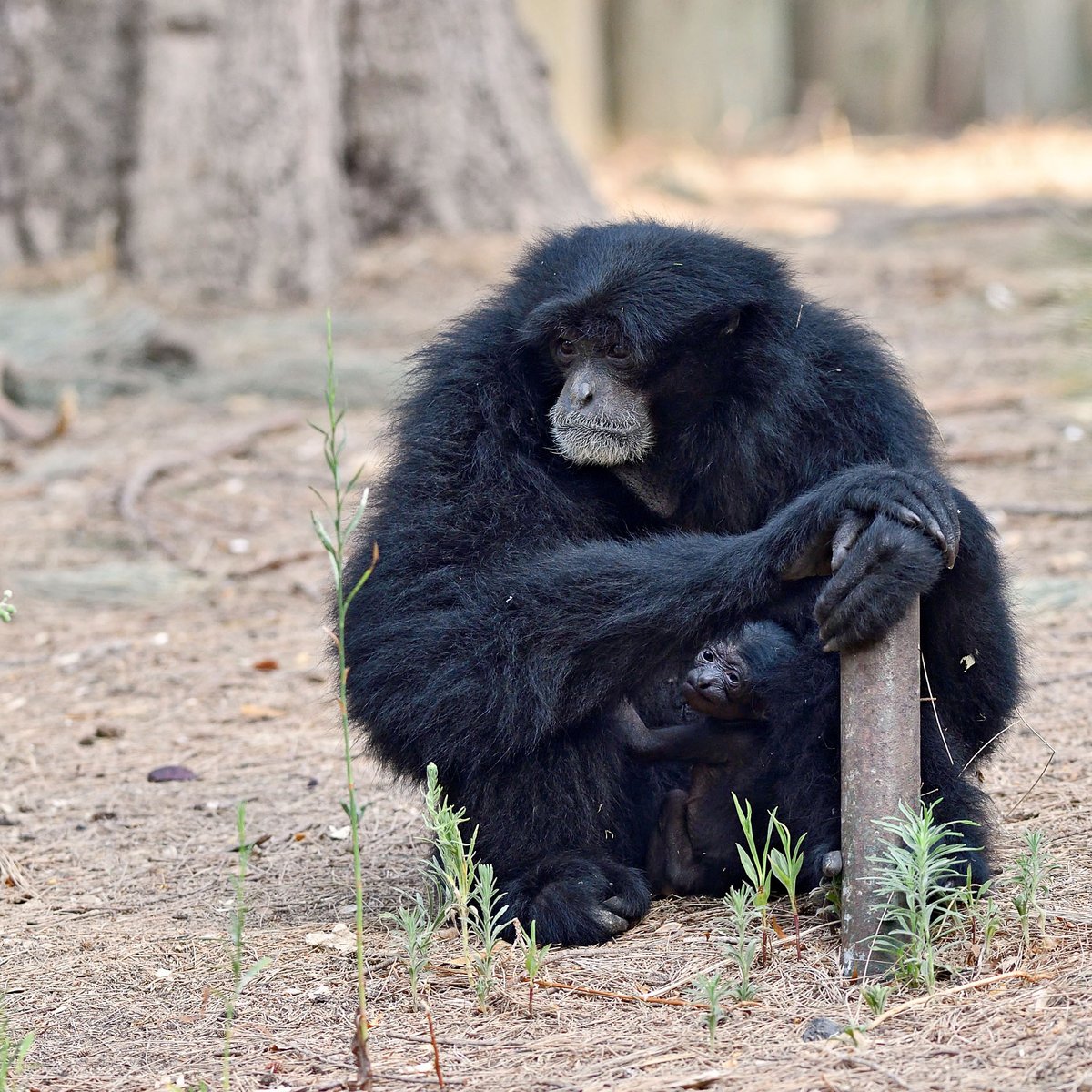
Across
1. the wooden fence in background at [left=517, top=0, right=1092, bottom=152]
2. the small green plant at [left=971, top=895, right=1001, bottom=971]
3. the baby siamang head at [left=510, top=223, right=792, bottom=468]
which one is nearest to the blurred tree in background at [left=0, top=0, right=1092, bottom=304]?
the baby siamang head at [left=510, top=223, right=792, bottom=468]

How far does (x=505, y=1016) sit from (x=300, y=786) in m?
2.22

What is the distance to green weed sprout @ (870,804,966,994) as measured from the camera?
337 cm

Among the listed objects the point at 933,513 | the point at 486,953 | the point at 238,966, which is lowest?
the point at 486,953

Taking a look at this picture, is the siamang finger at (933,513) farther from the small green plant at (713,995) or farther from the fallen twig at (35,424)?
the fallen twig at (35,424)

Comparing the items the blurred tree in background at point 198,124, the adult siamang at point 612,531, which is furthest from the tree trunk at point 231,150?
the adult siamang at point 612,531

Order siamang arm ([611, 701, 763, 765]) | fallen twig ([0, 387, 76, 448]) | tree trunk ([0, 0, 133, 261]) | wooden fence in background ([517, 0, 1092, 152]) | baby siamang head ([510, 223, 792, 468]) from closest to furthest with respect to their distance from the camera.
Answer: siamang arm ([611, 701, 763, 765]), baby siamang head ([510, 223, 792, 468]), fallen twig ([0, 387, 76, 448]), tree trunk ([0, 0, 133, 261]), wooden fence in background ([517, 0, 1092, 152])

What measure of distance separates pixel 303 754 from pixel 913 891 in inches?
122

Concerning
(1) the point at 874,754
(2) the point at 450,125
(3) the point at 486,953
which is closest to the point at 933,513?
(1) the point at 874,754

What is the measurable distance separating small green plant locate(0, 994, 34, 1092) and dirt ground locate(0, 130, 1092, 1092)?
0.19 feet

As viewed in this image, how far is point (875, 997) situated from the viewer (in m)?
3.30

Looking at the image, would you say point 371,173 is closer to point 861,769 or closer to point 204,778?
point 204,778

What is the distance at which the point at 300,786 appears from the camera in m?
5.55

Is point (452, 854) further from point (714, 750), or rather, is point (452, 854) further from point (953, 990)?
point (953, 990)

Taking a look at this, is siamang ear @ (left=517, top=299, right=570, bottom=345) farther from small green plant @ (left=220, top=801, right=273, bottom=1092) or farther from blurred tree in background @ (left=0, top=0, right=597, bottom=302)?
blurred tree in background @ (left=0, top=0, right=597, bottom=302)
